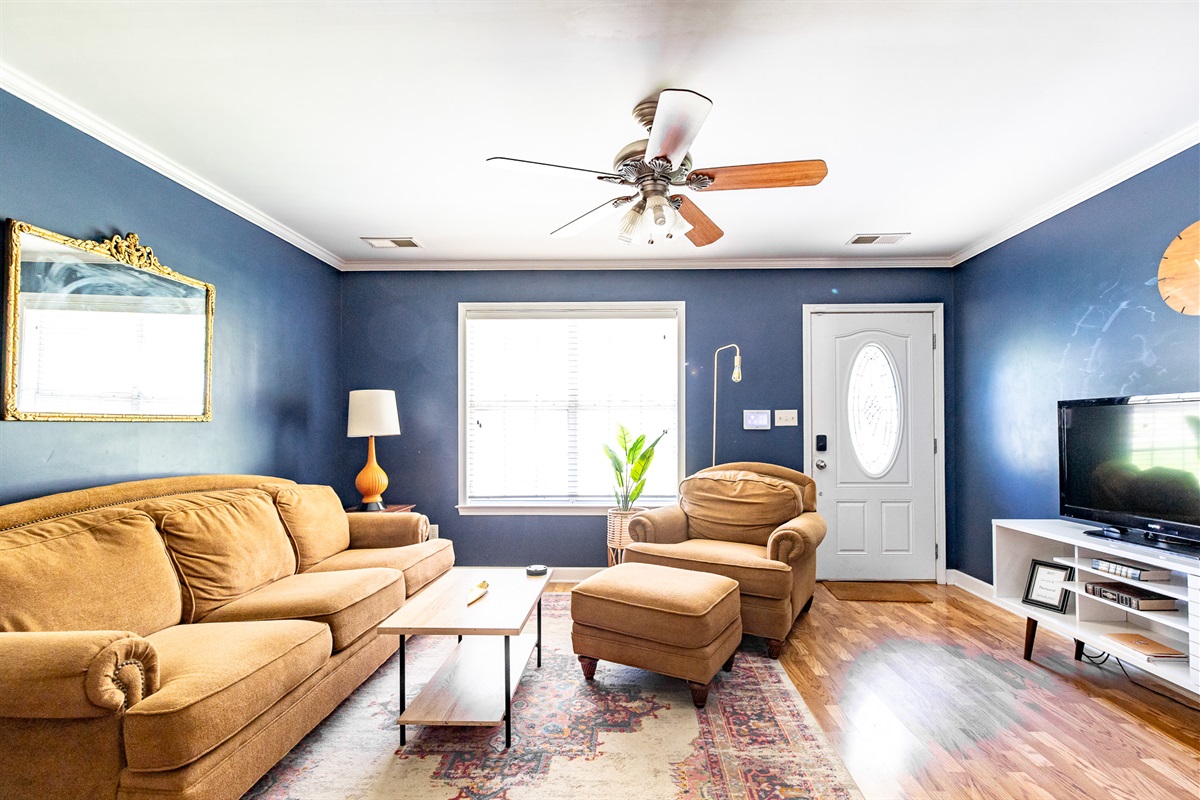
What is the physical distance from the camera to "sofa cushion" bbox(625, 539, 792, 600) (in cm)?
302

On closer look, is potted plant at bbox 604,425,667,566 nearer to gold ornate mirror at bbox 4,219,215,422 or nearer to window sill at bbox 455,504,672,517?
window sill at bbox 455,504,672,517

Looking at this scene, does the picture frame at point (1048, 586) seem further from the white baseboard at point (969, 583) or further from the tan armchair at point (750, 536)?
the white baseboard at point (969, 583)

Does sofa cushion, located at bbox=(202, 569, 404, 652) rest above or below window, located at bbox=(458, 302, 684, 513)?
below

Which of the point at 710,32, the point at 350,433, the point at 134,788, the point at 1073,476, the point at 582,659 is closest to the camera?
the point at 134,788

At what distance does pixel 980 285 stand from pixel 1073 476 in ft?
5.66

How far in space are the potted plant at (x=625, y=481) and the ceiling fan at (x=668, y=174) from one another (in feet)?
6.38

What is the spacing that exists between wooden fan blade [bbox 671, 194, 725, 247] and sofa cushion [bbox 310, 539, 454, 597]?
2.18 m

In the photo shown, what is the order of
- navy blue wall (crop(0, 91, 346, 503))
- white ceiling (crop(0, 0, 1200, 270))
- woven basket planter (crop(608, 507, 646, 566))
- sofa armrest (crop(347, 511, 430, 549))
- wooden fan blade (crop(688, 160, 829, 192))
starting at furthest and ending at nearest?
1. woven basket planter (crop(608, 507, 646, 566))
2. sofa armrest (crop(347, 511, 430, 549))
3. navy blue wall (crop(0, 91, 346, 503))
4. wooden fan blade (crop(688, 160, 829, 192))
5. white ceiling (crop(0, 0, 1200, 270))

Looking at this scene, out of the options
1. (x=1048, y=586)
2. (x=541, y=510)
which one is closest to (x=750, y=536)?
(x=1048, y=586)

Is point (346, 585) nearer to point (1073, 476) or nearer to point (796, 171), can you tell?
point (796, 171)

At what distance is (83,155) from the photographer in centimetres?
240

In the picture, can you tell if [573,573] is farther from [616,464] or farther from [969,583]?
[969,583]

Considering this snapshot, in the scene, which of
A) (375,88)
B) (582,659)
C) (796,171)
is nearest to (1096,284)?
(796,171)

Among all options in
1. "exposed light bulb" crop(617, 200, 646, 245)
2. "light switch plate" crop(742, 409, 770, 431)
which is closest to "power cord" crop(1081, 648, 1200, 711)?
"light switch plate" crop(742, 409, 770, 431)
